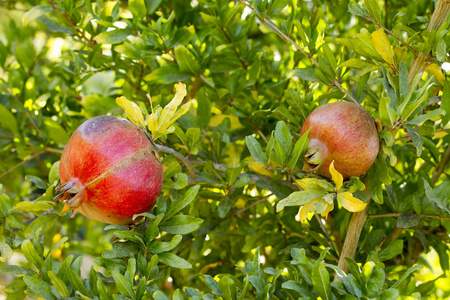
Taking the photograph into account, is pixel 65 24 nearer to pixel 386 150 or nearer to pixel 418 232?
pixel 386 150

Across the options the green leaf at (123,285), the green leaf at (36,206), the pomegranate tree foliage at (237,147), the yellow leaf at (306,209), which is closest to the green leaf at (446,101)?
the pomegranate tree foliage at (237,147)

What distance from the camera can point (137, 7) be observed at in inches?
47.7

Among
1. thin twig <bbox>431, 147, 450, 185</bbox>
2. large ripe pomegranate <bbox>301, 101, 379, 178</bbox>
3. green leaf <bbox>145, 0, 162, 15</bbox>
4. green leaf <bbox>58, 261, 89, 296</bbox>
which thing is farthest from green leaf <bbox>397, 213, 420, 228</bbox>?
green leaf <bbox>145, 0, 162, 15</bbox>

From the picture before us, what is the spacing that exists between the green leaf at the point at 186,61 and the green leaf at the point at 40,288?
0.61 metres

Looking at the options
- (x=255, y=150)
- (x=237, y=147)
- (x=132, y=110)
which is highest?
(x=132, y=110)

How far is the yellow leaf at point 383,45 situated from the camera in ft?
2.78

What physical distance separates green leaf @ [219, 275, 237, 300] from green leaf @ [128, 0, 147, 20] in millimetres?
756

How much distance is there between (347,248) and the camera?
930 mm

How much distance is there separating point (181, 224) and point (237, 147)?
2.19 feet

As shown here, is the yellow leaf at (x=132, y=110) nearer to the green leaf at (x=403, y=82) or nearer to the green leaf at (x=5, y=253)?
the green leaf at (x=5, y=253)

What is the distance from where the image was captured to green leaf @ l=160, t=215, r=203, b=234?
0.83 m

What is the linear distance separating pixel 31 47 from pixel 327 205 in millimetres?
1346

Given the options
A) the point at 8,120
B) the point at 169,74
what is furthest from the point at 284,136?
the point at 8,120

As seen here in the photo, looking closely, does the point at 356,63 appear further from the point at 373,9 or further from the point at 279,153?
the point at 279,153
